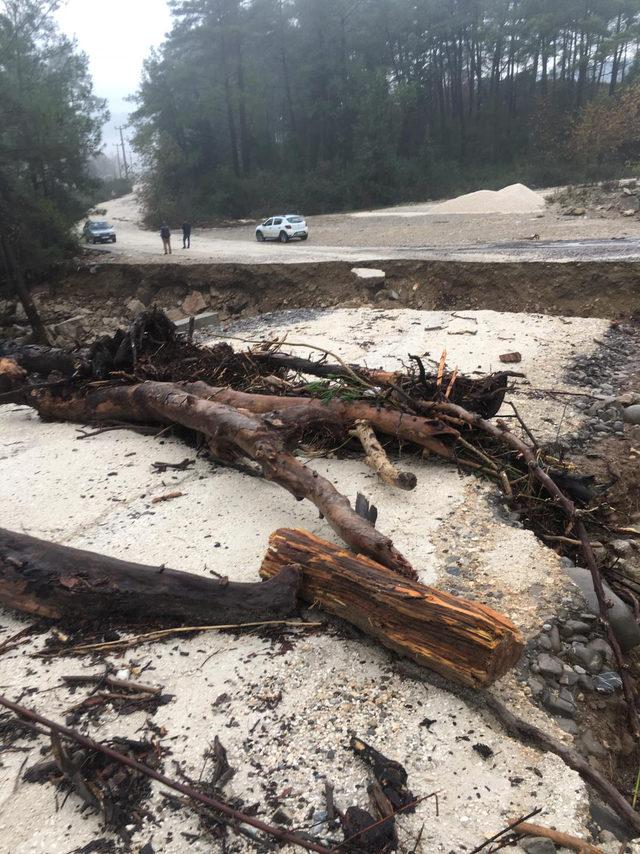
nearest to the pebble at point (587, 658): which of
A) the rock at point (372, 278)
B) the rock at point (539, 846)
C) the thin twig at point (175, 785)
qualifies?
the rock at point (539, 846)

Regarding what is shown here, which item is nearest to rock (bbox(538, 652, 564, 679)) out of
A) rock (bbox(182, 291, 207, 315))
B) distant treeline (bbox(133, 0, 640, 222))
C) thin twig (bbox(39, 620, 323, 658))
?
thin twig (bbox(39, 620, 323, 658))

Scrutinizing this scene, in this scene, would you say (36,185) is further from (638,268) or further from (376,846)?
(376,846)

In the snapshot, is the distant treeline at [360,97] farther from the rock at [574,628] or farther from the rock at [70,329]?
the rock at [574,628]

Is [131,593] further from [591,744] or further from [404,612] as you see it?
[591,744]

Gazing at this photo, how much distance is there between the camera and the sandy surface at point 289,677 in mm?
2332

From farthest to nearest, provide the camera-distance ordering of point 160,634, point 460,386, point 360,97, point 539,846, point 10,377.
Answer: point 360,97 → point 10,377 → point 460,386 → point 160,634 → point 539,846

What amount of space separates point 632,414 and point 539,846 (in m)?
6.09

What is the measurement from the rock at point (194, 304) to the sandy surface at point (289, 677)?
1124 cm

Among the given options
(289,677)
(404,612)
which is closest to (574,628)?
(404,612)

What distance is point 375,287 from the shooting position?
1395 centimetres

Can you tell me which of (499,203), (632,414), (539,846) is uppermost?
(499,203)

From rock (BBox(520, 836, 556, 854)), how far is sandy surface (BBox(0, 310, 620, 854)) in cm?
11

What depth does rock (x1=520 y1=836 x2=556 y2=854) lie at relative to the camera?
2.18m

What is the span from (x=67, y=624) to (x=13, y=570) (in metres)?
0.49
